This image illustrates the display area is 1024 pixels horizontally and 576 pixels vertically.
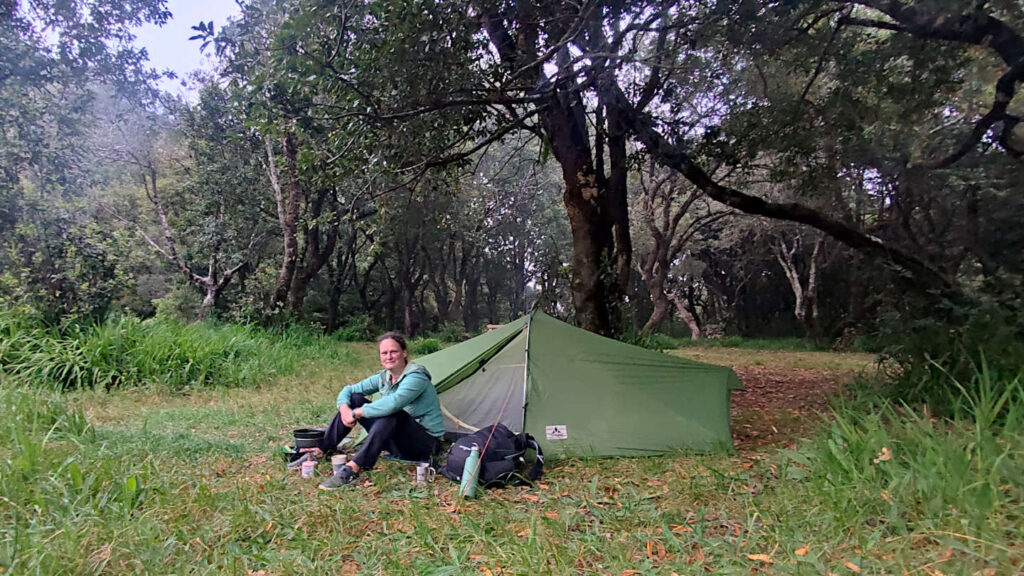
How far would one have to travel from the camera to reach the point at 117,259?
23.1 ft

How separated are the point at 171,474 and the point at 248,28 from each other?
3.02 metres

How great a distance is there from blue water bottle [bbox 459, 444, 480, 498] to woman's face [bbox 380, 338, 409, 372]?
0.74 metres

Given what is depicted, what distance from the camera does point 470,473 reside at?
2969mm

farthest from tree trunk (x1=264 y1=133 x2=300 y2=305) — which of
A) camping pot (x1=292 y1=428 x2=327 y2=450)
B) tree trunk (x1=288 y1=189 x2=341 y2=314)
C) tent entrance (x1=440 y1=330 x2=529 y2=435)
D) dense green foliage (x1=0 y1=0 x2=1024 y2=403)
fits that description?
camping pot (x1=292 y1=428 x2=327 y2=450)

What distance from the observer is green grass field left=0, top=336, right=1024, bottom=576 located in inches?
80.3

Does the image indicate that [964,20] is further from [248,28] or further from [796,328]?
[796,328]

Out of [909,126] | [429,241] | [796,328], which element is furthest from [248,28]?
[796,328]

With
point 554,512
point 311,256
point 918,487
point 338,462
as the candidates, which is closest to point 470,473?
point 554,512

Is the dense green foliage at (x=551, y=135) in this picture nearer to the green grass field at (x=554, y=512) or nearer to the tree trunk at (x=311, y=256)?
the tree trunk at (x=311, y=256)

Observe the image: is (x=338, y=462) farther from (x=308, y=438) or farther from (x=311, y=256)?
(x=311, y=256)

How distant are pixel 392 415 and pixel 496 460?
661 mm

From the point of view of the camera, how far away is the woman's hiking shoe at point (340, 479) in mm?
3018

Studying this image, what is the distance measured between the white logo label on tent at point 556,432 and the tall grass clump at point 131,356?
399 centimetres

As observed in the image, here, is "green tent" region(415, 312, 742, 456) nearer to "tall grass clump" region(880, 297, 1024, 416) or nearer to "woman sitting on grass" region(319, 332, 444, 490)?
"woman sitting on grass" region(319, 332, 444, 490)
